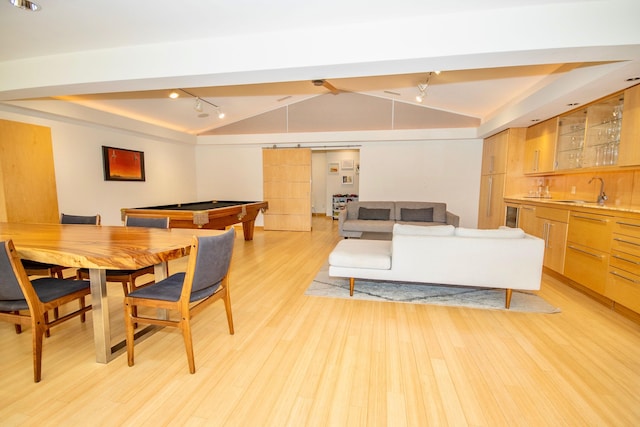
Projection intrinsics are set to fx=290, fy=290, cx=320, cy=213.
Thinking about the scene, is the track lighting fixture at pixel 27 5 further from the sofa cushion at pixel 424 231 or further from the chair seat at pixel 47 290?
the sofa cushion at pixel 424 231

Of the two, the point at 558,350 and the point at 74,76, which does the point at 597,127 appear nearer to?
the point at 558,350

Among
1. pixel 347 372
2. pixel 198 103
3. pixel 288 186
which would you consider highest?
pixel 198 103

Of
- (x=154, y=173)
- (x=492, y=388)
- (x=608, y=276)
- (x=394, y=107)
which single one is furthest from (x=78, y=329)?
(x=394, y=107)

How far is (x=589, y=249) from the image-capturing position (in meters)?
3.07

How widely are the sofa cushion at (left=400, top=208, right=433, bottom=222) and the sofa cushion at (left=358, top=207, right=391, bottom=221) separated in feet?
1.16

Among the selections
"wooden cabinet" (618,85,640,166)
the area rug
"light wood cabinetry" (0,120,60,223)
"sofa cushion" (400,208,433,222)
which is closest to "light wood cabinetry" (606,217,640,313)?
the area rug

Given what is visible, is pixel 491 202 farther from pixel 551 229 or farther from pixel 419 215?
pixel 551 229

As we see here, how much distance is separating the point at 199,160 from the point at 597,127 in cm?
769

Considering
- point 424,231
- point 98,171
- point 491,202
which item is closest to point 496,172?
point 491,202

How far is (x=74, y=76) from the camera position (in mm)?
2947

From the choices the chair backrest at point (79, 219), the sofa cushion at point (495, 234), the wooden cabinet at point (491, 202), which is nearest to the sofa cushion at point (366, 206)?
the wooden cabinet at point (491, 202)

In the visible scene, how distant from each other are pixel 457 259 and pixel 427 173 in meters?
4.33

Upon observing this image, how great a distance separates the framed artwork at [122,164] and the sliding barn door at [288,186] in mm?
2703

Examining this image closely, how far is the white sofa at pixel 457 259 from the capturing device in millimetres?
2717
